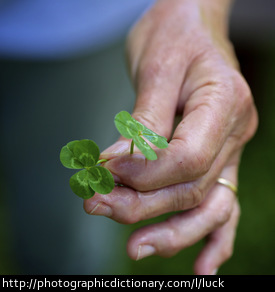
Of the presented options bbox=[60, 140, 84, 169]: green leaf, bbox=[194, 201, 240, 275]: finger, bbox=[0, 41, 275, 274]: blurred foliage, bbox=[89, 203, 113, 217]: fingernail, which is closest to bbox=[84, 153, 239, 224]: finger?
bbox=[89, 203, 113, 217]: fingernail

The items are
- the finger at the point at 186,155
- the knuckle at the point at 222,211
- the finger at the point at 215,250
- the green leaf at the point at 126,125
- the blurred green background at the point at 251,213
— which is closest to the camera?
the green leaf at the point at 126,125

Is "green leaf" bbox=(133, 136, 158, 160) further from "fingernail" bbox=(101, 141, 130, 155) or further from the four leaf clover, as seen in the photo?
"fingernail" bbox=(101, 141, 130, 155)

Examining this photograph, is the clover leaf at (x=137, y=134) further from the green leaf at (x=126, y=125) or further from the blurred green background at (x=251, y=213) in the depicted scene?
the blurred green background at (x=251, y=213)

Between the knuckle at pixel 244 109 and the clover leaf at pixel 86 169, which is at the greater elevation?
the knuckle at pixel 244 109

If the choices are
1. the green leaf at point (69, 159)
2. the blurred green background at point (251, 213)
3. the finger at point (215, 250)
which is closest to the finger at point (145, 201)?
the green leaf at point (69, 159)

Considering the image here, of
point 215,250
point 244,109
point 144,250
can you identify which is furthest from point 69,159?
point 215,250

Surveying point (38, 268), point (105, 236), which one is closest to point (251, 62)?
point (105, 236)
